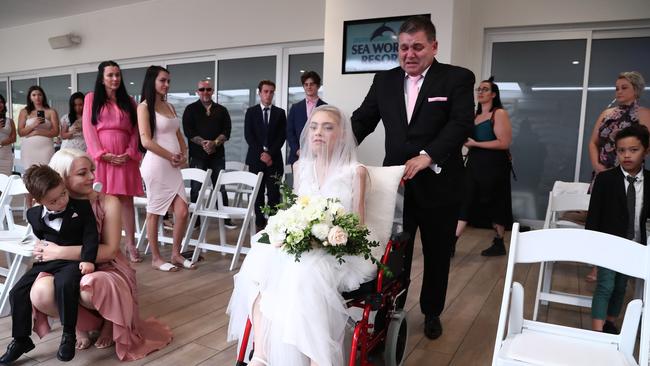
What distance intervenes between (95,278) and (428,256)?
1767 millimetres

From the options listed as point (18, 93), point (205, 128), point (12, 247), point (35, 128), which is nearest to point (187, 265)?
point (12, 247)

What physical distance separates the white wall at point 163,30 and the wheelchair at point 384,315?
506 cm

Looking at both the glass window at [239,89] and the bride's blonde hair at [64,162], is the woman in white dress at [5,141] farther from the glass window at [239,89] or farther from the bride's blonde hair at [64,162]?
the bride's blonde hair at [64,162]

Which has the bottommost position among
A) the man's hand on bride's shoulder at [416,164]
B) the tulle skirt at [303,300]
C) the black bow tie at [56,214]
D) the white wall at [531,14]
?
the tulle skirt at [303,300]

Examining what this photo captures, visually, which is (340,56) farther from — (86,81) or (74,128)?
(86,81)

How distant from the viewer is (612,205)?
2.54 meters

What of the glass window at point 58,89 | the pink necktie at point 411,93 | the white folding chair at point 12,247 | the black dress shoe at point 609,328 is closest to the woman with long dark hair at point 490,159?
the black dress shoe at point 609,328

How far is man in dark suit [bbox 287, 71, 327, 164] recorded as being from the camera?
4.93 m

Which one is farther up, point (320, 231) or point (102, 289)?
point (320, 231)

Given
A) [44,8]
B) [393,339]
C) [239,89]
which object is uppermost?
[44,8]

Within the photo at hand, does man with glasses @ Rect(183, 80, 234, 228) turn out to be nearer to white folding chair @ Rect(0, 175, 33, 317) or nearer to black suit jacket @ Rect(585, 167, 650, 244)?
white folding chair @ Rect(0, 175, 33, 317)

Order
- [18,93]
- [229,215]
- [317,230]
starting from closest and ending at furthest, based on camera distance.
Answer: [317,230]
[229,215]
[18,93]

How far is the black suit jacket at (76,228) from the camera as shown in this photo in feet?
7.44

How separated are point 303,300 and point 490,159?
3.48m
